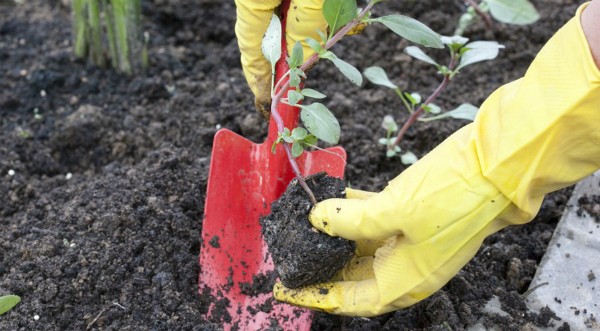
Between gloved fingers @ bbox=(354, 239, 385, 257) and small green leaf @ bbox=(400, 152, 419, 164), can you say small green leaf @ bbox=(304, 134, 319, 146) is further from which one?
small green leaf @ bbox=(400, 152, 419, 164)

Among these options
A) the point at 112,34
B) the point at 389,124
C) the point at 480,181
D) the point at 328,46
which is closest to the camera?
the point at 480,181

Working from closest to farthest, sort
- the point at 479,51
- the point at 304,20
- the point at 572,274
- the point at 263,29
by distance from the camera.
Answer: the point at 304,20 → the point at 263,29 → the point at 572,274 → the point at 479,51

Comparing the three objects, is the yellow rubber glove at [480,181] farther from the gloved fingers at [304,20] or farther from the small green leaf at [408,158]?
the small green leaf at [408,158]

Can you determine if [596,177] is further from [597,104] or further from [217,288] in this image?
[217,288]

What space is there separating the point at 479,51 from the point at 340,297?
2.81 feet

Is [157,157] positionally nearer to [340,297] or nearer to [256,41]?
[256,41]

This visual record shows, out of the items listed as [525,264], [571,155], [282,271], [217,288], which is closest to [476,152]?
[571,155]

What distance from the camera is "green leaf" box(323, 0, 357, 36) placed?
4.10 ft

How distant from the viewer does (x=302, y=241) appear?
139 cm

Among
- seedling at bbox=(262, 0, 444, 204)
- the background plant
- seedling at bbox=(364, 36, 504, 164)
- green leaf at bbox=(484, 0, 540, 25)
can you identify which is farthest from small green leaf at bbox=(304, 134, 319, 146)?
the background plant

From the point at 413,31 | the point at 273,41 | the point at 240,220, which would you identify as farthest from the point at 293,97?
the point at 240,220

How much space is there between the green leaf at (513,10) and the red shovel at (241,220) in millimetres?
564

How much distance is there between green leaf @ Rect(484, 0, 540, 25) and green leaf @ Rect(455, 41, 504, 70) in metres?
0.56

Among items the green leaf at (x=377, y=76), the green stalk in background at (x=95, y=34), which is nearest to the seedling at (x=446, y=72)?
the green leaf at (x=377, y=76)
